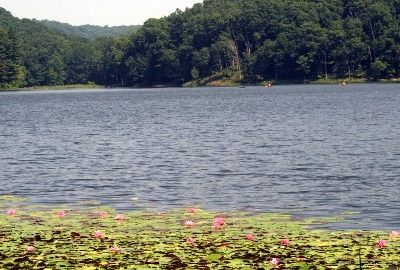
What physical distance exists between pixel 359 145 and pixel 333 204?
2687cm

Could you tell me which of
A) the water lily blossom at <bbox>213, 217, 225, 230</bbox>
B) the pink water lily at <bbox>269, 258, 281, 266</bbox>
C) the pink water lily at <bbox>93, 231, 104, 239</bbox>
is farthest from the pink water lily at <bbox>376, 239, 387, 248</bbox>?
the pink water lily at <bbox>93, 231, 104, 239</bbox>

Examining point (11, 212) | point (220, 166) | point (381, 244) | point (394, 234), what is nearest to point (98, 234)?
point (11, 212)

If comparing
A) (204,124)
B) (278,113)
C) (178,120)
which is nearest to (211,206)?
(204,124)

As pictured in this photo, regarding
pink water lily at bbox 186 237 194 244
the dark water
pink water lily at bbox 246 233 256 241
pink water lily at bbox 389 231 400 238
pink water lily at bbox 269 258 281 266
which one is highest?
pink water lily at bbox 269 258 281 266

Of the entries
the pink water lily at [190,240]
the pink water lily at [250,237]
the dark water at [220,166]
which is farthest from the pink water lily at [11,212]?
the pink water lily at [250,237]

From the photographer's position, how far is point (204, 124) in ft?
295

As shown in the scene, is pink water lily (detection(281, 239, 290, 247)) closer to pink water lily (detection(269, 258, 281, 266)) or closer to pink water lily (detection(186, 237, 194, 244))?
pink water lily (detection(269, 258, 281, 266))

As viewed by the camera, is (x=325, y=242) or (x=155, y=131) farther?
(x=155, y=131)

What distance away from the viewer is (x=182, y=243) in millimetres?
22109

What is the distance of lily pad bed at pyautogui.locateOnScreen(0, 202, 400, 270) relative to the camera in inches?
753

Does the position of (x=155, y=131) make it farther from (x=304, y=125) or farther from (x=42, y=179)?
(x=42, y=179)

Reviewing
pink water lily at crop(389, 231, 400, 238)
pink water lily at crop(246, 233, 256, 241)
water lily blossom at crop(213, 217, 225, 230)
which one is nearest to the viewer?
pink water lily at crop(389, 231, 400, 238)

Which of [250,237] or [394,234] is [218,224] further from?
[394,234]

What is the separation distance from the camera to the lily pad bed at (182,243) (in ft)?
62.7
